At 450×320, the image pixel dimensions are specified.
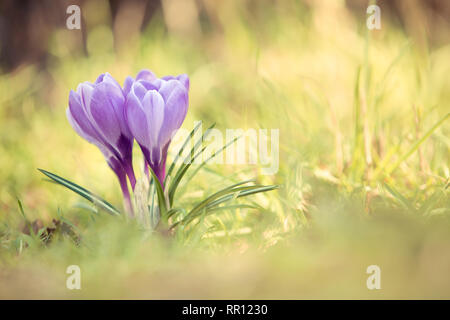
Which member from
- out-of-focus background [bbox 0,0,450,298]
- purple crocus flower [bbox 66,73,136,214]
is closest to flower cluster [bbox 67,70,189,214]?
purple crocus flower [bbox 66,73,136,214]

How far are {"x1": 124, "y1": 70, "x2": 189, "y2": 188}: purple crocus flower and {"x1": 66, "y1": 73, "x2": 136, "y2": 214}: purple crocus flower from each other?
0.07ft

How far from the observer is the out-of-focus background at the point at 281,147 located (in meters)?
0.57

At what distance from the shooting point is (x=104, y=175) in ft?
4.40

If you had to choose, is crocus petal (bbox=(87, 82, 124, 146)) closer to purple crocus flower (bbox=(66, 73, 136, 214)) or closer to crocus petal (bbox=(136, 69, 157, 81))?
purple crocus flower (bbox=(66, 73, 136, 214))

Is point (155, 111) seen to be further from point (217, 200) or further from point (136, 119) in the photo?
point (217, 200)

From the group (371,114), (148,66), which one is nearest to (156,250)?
(371,114)

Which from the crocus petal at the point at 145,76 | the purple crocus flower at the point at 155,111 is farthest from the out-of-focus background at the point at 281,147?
the crocus petal at the point at 145,76

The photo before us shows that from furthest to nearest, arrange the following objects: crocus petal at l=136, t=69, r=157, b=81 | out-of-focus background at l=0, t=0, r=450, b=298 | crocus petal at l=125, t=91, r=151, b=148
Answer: crocus petal at l=136, t=69, r=157, b=81, crocus petal at l=125, t=91, r=151, b=148, out-of-focus background at l=0, t=0, r=450, b=298

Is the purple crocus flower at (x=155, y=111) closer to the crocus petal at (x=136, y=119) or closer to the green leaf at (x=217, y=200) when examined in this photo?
the crocus petal at (x=136, y=119)

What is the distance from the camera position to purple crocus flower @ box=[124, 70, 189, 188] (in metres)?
0.69

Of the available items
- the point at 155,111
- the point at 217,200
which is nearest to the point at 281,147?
the point at 217,200

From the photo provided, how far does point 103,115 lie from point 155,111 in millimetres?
77

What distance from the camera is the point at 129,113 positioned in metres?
0.69

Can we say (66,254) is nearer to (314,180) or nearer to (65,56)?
(314,180)
